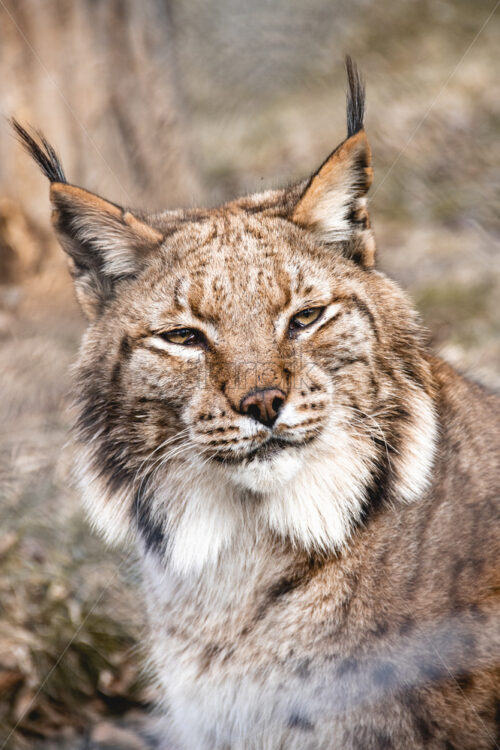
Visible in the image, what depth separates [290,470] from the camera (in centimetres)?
291

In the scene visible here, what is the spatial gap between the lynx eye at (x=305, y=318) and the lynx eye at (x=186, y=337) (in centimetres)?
33

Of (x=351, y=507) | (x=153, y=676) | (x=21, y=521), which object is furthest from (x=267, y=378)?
(x=21, y=521)

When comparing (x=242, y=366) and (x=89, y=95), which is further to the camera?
(x=89, y=95)

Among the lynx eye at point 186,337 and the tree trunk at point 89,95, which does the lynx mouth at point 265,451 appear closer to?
the lynx eye at point 186,337

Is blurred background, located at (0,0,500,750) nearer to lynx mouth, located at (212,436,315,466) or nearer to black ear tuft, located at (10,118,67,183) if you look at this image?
black ear tuft, located at (10,118,67,183)

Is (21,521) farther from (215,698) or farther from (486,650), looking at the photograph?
(486,650)

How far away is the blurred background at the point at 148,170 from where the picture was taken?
4168 millimetres

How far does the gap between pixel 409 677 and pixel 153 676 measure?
4.63 ft

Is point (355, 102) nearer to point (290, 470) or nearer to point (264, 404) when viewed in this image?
point (264, 404)

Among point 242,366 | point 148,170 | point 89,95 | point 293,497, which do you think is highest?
point 89,95

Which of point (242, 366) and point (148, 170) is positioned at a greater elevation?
point (148, 170)

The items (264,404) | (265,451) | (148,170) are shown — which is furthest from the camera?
(148,170)

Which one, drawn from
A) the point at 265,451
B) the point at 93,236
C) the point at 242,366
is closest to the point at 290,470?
the point at 265,451

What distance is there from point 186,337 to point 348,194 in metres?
0.85
